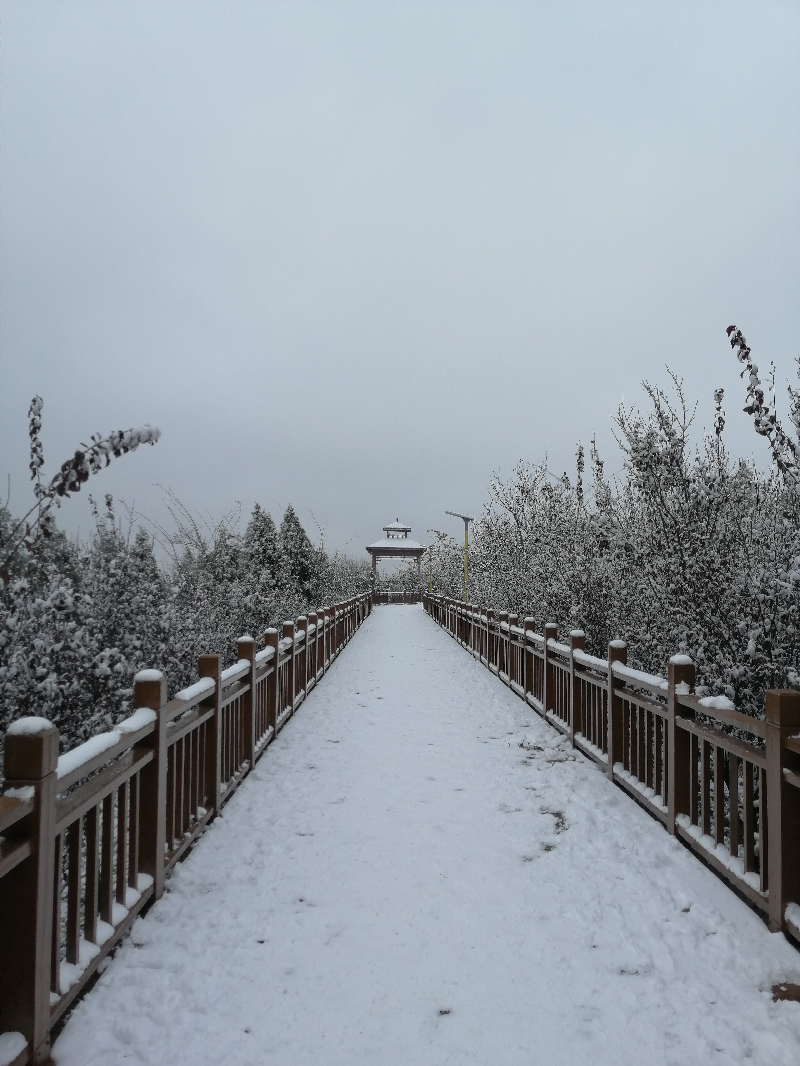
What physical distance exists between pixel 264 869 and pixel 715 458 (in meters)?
5.28

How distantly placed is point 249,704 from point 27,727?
11.7 feet

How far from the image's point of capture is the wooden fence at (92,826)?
2.10 m

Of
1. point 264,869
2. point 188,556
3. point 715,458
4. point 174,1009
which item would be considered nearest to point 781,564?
point 715,458

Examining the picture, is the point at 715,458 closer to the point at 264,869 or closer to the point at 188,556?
the point at 264,869

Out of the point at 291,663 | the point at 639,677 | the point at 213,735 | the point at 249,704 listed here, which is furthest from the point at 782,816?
the point at 291,663

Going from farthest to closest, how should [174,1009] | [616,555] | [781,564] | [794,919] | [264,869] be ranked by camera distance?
[616,555] < [781,564] < [264,869] < [794,919] < [174,1009]

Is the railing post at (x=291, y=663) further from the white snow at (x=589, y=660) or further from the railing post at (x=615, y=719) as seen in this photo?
the railing post at (x=615, y=719)

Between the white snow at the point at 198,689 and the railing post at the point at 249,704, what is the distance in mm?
1161

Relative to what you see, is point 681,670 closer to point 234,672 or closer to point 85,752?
point 234,672

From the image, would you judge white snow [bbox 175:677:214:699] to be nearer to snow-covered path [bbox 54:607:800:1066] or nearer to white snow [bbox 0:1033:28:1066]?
snow-covered path [bbox 54:607:800:1066]

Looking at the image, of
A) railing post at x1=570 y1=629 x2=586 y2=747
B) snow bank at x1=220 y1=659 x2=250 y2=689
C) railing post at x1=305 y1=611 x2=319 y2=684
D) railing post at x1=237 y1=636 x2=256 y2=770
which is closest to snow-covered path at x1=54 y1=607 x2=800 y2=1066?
railing post at x1=237 y1=636 x2=256 y2=770

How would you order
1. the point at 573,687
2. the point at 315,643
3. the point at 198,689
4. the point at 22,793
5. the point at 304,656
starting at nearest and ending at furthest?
1. the point at 22,793
2. the point at 198,689
3. the point at 573,687
4. the point at 304,656
5. the point at 315,643

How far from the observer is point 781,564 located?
4.94 metres

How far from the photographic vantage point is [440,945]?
3.03m
